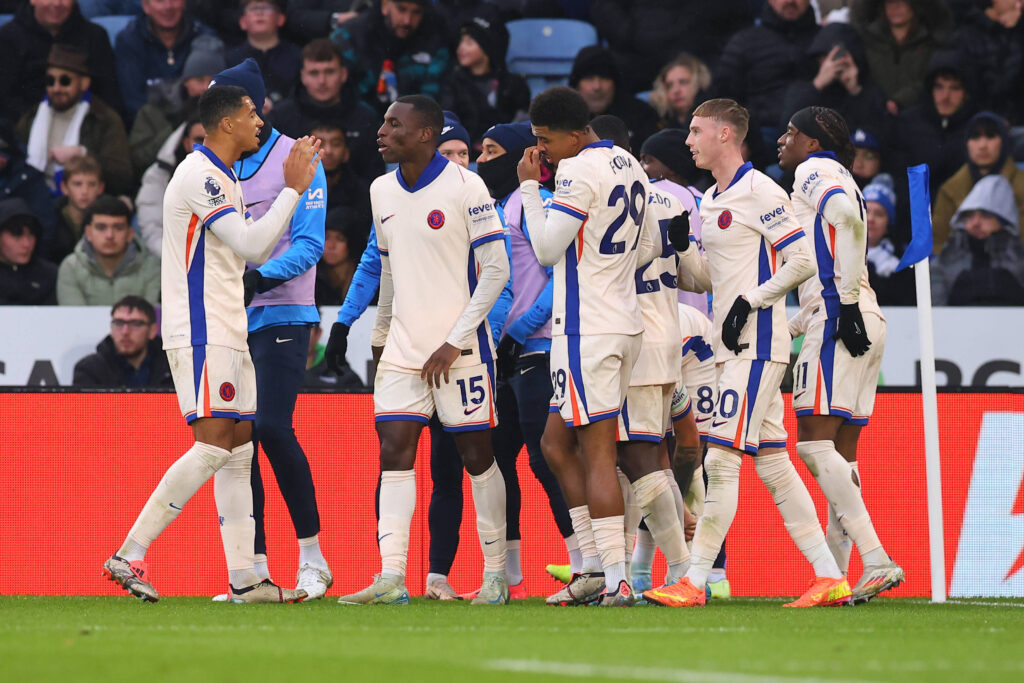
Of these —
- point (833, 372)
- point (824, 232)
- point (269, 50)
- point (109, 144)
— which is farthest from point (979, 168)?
point (109, 144)

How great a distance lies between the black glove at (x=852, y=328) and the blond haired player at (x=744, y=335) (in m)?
0.37

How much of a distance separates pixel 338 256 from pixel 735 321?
489 cm

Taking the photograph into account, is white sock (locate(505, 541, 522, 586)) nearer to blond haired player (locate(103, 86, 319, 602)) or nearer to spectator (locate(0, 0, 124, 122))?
blond haired player (locate(103, 86, 319, 602))

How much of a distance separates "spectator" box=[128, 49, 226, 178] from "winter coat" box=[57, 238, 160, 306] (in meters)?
1.16

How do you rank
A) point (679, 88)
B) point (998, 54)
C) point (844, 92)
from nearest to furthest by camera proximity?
point (844, 92), point (679, 88), point (998, 54)

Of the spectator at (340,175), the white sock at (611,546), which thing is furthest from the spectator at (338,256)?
the white sock at (611,546)

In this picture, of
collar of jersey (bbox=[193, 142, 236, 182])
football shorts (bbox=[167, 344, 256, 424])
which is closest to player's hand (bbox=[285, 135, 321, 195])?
collar of jersey (bbox=[193, 142, 236, 182])

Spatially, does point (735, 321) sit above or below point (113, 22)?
below

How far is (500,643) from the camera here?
451cm

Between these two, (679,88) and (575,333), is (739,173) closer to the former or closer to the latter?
(575,333)

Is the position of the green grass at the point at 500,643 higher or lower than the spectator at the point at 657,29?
lower

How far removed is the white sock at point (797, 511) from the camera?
647 cm

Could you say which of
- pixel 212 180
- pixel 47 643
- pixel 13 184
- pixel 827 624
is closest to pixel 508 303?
pixel 212 180

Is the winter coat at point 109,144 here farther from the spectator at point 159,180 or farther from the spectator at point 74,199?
the spectator at point 159,180
